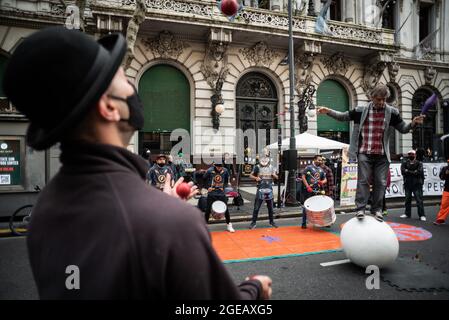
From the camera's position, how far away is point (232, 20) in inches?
621

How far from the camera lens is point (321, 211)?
7.49 m

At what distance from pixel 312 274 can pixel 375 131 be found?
2.69 metres

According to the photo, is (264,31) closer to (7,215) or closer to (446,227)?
(446,227)

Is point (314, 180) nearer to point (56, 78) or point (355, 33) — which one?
point (56, 78)

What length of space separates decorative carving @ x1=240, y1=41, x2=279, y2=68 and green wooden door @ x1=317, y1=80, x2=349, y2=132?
4.44 metres

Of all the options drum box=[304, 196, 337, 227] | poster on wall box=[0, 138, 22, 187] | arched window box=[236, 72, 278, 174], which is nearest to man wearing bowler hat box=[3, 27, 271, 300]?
drum box=[304, 196, 337, 227]

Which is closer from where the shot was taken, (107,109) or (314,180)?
(107,109)

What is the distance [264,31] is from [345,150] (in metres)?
8.88

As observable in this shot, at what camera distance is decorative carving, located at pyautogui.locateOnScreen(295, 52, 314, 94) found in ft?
59.8

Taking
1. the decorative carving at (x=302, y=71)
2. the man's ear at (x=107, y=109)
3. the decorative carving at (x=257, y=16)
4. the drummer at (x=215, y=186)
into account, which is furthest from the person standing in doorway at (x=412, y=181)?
the decorative carving at (x=257, y=16)

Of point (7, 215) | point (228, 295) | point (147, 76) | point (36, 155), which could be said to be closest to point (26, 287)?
point (228, 295)

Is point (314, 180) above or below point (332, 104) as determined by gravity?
below

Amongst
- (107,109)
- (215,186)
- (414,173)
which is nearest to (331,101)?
(414,173)
